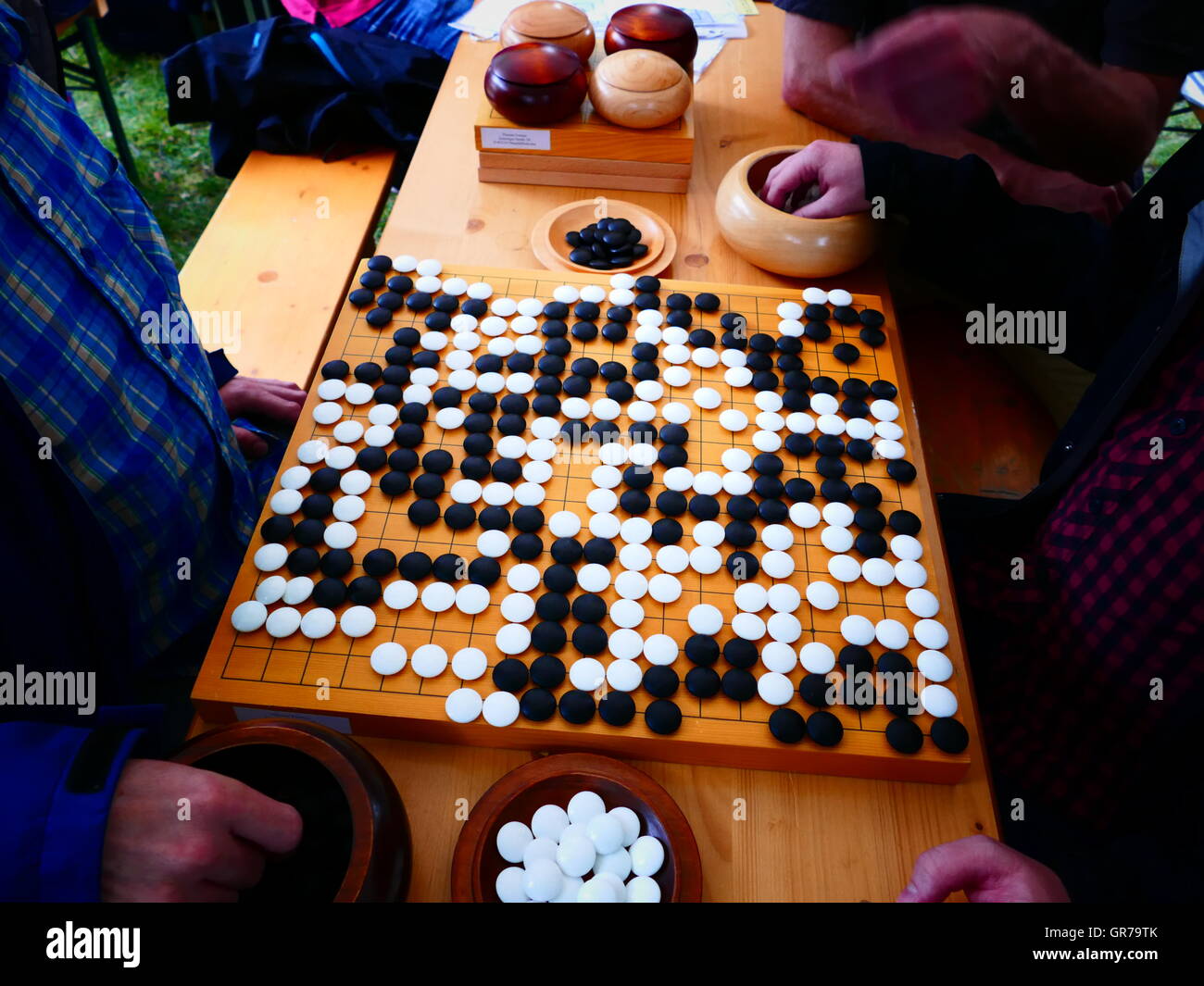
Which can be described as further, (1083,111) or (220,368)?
(1083,111)

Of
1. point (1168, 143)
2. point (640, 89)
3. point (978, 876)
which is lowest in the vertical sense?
point (1168, 143)

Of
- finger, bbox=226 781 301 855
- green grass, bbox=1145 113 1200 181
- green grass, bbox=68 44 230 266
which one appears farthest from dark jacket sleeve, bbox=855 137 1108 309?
green grass, bbox=1145 113 1200 181

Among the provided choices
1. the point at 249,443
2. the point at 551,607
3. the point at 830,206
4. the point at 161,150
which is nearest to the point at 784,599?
the point at 551,607

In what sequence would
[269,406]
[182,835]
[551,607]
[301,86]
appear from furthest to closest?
1. [301,86]
2. [269,406]
3. [551,607]
4. [182,835]

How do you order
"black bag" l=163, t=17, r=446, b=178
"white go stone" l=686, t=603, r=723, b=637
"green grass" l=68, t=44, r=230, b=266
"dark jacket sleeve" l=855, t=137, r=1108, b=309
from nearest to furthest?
"white go stone" l=686, t=603, r=723, b=637
"dark jacket sleeve" l=855, t=137, r=1108, b=309
"black bag" l=163, t=17, r=446, b=178
"green grass" l=68, t=44, r=230, b=266

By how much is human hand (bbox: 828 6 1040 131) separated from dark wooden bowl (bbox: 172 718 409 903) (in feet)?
4.41

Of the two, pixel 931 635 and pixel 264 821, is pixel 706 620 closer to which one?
pixel 931 635

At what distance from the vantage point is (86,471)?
35.6 inches

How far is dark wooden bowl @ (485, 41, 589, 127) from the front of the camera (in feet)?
4.39

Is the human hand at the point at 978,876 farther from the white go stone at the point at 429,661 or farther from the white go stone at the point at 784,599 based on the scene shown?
the white go stone at the point at 429,661

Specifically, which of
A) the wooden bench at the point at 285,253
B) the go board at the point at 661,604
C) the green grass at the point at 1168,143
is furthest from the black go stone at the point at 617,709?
the green grass at the point at 1168,143

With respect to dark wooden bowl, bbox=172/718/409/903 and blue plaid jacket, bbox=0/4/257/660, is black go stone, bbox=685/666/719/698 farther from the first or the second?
blue plaid jacket, bbox=0/4/257/660

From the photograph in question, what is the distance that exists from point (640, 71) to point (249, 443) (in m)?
0.93
